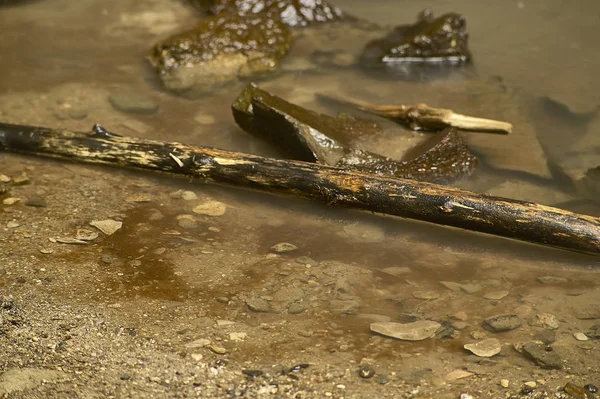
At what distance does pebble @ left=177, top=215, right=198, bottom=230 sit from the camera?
4008mm

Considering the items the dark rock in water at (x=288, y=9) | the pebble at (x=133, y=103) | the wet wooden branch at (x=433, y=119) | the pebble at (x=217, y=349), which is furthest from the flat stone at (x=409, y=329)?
the dark rock in water at (x=288, y=9)

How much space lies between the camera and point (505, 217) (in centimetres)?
368

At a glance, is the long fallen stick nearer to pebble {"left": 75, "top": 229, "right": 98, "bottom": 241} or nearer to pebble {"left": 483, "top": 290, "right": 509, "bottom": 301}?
pebble {"left": 483, "top": 290, "right": 509, "bottom": 301}

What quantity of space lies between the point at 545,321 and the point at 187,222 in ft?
6.85

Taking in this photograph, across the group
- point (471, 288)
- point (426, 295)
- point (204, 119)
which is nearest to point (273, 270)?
point (426, 295)

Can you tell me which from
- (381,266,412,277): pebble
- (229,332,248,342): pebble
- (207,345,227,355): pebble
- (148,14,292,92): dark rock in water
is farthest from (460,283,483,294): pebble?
(148,14,292,92): dark rock in water

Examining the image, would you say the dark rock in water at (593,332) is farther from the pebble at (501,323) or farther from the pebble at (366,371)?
the pebble at (366,371)

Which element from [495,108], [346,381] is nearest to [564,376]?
[346,381]

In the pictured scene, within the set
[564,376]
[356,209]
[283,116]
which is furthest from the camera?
[283,116]

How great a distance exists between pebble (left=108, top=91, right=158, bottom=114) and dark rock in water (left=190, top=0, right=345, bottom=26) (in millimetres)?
2079

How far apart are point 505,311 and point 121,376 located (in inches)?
73.8

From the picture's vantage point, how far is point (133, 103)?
18.2 feet

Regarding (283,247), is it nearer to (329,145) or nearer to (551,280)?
(329,145)

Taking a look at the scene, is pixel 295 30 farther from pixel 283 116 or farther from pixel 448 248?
pixel 448 248
